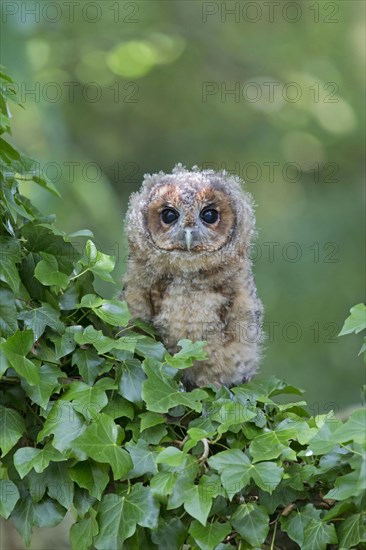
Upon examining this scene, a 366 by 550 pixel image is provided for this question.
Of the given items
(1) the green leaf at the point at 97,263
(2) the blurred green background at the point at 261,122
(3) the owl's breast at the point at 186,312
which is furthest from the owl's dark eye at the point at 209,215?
(2) the blurred green background at the point at 261,122

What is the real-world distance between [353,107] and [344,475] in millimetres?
4479

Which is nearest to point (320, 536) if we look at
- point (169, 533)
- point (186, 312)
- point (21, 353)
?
point (169, 533)

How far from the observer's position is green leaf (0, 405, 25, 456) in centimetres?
209

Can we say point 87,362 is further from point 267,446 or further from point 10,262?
point 267,446

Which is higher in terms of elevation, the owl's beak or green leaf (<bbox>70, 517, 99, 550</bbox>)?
the owl's beak

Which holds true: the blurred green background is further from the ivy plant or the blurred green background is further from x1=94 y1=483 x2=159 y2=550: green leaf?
x1=94 y1=483 x2=159 y2=550: green leaf

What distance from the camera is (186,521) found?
2094 mm

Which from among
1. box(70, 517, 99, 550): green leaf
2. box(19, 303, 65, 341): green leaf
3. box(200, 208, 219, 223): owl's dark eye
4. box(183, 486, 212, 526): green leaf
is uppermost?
box(200, 208, 219, 223): owl's dark eye

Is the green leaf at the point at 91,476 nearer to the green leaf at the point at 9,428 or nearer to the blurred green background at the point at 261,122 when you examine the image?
the green leaf at the point at 9,428

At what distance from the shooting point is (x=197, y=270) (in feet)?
10.1

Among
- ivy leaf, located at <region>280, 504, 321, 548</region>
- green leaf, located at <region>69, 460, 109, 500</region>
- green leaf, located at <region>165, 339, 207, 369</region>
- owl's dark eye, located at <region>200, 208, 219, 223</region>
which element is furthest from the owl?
ivy leaf, located at <region>280, 504, 321, 548</region>

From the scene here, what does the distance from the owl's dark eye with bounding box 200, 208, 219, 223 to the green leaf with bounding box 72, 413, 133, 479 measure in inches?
46.2

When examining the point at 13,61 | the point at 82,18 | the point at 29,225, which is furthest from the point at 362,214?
the point at 29,225

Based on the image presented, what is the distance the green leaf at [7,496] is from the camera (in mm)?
2084
